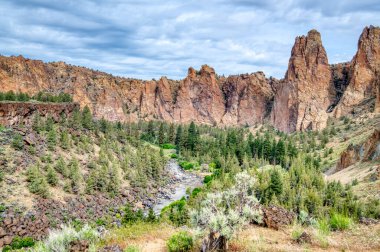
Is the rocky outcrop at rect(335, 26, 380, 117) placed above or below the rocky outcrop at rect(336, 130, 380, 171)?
above

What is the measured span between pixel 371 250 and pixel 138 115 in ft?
610

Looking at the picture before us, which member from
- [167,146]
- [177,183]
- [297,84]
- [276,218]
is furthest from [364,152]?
Result: [297,84]

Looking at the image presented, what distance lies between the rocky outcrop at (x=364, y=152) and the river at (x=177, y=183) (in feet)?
99.0

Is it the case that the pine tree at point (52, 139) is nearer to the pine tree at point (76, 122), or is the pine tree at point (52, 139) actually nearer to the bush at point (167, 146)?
the pine tree at point (76, 122)

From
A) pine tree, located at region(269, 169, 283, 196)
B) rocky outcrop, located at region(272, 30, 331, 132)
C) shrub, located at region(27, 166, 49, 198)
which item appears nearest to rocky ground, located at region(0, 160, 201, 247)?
shrub, located at region(27, 166, 49, 198)

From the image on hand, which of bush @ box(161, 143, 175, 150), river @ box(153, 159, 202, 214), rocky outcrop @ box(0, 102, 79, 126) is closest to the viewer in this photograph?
river @ box(153, 159, 202, 214)

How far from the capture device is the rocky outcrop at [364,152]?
50.8m

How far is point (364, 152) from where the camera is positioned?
55.3 m

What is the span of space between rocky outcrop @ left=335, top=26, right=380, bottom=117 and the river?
9474cm

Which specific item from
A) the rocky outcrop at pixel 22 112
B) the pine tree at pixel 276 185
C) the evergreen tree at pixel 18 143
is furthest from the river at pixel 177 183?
the rocky outcrop at pixel 22 112

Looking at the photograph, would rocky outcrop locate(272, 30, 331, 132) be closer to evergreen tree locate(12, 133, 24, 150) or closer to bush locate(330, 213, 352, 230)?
evergreen tree locate(12, 133, 24, 150)

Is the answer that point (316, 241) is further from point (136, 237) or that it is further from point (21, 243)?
point (21, 243)

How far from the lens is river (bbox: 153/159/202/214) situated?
5900 centimetres

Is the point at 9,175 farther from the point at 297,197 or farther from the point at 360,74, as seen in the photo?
the point at 360,74
